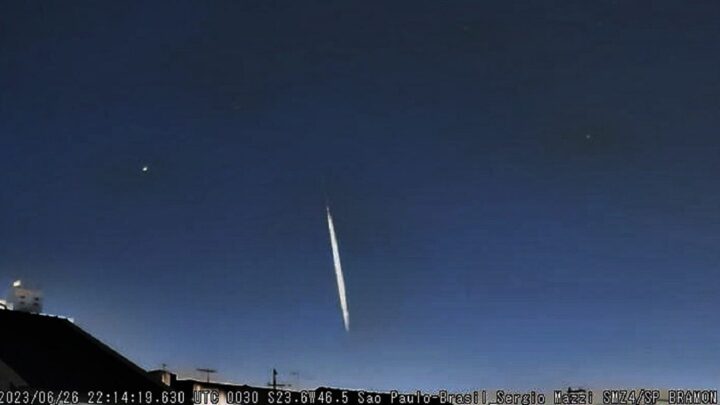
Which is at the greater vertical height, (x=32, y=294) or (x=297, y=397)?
(x=32, y=294)

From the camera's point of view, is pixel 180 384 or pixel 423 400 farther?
pixel 423 400

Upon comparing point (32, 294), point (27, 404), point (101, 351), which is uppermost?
point (32, 294)

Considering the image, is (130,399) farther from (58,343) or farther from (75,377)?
(58,343)

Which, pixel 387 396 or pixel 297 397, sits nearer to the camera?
pixel 297 397

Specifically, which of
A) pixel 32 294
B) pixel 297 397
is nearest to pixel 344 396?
pixel 297 397

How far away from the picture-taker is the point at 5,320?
144 ft

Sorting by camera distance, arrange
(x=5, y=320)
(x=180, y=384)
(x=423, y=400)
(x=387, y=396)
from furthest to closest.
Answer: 1. (x=423, y=400)
2. (x=387, y=396)
3. (x=180, y=384)
4. (x=5, y=320)

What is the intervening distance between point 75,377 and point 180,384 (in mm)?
14585

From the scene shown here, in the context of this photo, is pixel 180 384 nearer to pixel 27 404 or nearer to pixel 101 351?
pixel 101 351

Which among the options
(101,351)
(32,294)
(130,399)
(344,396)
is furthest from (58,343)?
(344,396)

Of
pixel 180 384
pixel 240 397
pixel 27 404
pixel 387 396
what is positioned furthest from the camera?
pixel 387 396

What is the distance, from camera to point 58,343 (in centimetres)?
4419

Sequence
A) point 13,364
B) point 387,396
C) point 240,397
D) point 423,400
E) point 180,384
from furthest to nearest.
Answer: point 423,400 → point 387,396 → point 180,384 → point 240,397 → point 13,364

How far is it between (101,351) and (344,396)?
58.9 feet
